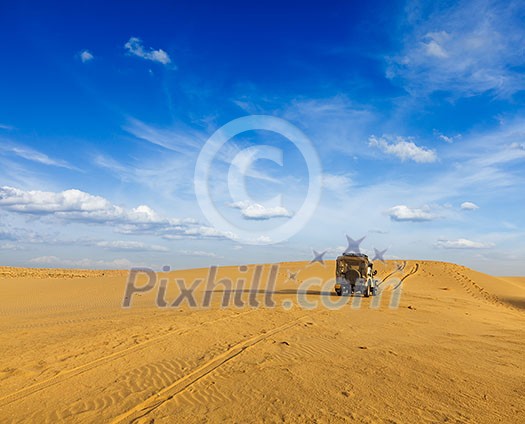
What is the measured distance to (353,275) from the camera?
2442 cm

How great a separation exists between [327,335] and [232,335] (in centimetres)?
307

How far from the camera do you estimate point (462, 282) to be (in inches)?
1476

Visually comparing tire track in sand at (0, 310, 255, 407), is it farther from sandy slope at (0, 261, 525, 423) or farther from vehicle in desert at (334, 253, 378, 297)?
vehicle in desert at (334, 253, 378, 297)

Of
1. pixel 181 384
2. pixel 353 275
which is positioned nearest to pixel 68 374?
pixel 181 384

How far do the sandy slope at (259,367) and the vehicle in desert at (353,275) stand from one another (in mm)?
6414

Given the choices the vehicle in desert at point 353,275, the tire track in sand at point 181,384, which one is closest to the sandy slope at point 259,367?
the tire track in sand at point 181,384

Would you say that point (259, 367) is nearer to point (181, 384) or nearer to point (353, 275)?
point (181, 384)

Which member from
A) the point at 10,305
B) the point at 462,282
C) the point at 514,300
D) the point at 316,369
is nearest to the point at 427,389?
the point at 316,369

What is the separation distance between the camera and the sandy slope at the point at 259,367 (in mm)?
6285

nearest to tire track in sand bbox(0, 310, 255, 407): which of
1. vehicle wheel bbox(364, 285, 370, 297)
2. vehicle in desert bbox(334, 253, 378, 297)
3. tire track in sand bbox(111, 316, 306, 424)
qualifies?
tire track in sand bbox(111, 316, 306, 424)

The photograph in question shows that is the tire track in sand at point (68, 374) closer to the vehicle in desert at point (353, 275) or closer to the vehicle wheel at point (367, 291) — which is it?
the vehicle in desert at point (353, 275)

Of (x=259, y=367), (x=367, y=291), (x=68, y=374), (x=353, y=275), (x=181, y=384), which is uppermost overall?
(x=353, y=275)

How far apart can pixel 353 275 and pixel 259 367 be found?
1679 centimetres

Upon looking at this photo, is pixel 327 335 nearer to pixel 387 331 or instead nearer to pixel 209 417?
pixel 387 331
